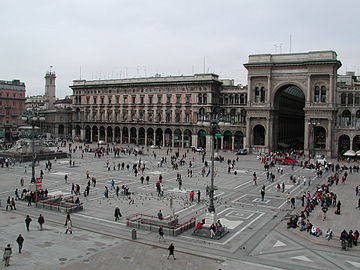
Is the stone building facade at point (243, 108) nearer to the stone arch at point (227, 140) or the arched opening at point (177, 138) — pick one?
the arched opening at point (177, 138)

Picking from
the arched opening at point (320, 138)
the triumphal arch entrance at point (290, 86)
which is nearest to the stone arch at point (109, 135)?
the triumphal arch entrance at point (290, 86)

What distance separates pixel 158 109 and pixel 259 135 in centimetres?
2722

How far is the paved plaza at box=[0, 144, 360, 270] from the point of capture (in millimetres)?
21094

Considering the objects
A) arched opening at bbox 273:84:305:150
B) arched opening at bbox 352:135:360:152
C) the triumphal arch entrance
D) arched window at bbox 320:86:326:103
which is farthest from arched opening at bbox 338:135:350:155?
arched opening at bbox 273:84:305:150

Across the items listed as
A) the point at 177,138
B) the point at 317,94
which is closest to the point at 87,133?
the point at 177,138

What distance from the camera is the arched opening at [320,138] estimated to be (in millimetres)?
79125

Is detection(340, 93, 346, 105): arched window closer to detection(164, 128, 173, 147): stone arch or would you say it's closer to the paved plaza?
detection(164, 128, 173, 147): stone arch

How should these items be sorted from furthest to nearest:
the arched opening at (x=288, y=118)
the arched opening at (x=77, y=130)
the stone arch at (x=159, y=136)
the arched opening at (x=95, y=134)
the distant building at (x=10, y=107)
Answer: the arched opening at (x=77, y=130), the arched opening at (x=95, y=134), the distant building at (x=10, y=107), the stone arch at (x=159, y=136), the arched opening at (x=288, y=118)

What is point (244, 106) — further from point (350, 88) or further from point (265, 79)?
point (350, 88)

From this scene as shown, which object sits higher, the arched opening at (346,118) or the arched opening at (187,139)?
the arched opening at (346,118)

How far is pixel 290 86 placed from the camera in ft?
269

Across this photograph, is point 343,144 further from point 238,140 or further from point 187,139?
point 187,139

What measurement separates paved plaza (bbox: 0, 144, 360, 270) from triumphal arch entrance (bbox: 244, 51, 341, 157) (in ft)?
106

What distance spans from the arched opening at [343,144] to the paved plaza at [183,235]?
109 ft
